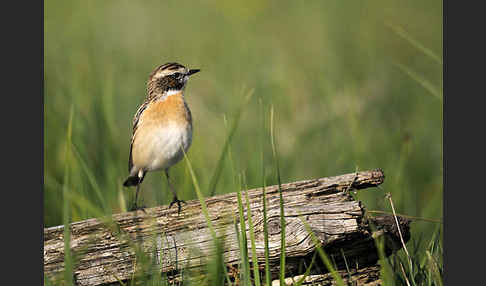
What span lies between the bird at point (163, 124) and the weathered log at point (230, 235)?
897mm

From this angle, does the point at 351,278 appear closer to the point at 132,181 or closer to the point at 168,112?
the point at 168,112

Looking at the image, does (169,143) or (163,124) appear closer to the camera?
(169,143)

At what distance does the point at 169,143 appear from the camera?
4855 mm

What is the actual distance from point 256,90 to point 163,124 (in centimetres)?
363

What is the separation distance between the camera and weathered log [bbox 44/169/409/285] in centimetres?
370

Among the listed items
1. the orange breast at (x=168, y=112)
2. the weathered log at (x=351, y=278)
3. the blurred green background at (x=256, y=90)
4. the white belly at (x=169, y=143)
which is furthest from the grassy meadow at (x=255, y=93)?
the weathered log at (x=351, y=278)

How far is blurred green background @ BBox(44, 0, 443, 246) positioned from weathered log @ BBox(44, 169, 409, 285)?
630mm

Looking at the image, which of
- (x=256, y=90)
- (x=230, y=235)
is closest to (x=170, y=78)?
(x=230, y=235)

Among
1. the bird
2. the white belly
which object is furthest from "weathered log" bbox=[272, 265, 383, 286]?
the white belly

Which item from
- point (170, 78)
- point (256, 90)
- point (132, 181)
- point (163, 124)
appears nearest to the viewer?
point (163, 124)

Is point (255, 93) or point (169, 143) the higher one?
point (255, 93)

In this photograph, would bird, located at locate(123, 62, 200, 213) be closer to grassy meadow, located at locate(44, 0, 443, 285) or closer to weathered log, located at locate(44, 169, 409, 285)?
grassy meadow, located at locate(44, 0, 443, 285)

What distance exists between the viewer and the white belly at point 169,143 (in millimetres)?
4848

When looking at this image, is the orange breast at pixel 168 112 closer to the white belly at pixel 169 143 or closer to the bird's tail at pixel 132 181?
the white belly at pixel 169 143
